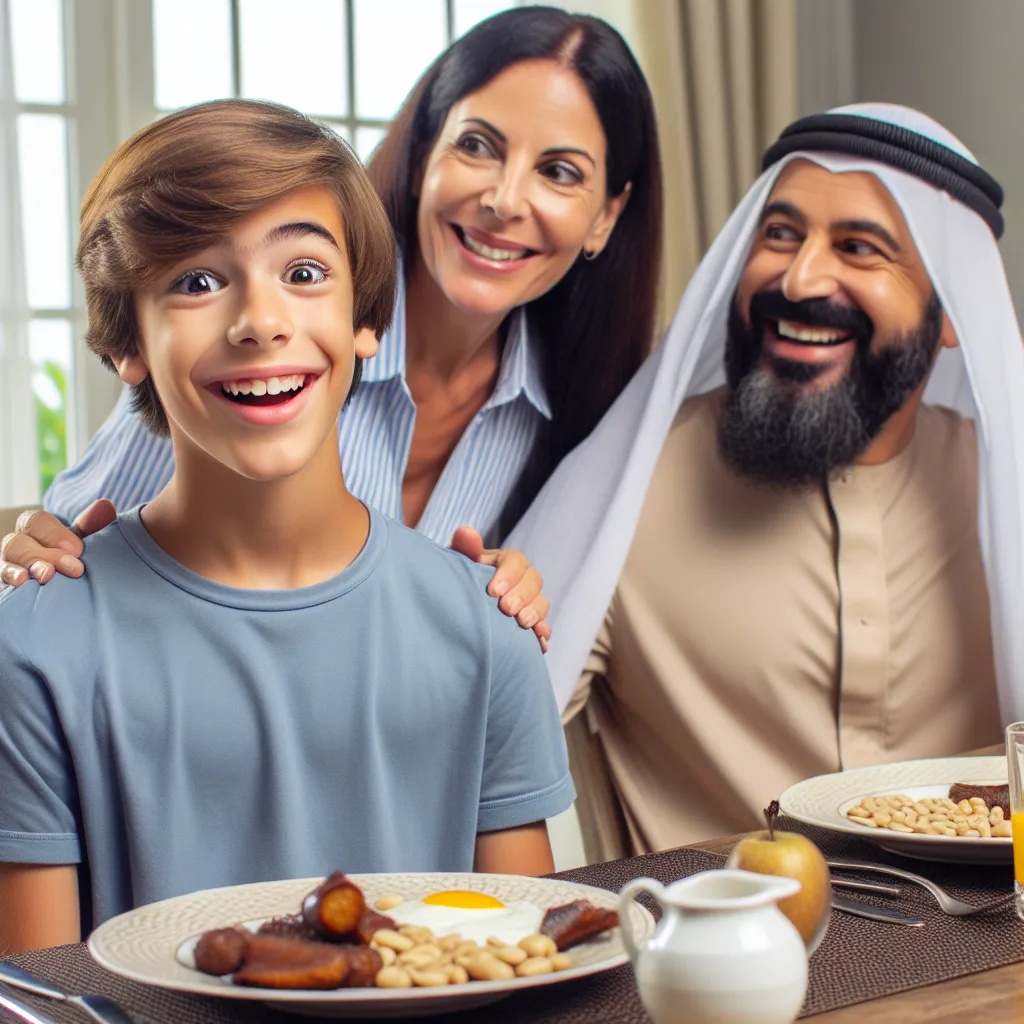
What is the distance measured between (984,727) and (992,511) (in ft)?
1.18

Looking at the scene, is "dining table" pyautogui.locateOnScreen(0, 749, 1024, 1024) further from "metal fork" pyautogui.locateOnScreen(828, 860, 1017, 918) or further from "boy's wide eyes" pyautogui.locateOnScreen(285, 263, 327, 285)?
"boy's wide eyes" pyautogui.locateOnScreen(285, 263, 327, 285)

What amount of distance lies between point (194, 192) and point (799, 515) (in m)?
1.19

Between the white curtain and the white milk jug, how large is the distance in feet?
9.51

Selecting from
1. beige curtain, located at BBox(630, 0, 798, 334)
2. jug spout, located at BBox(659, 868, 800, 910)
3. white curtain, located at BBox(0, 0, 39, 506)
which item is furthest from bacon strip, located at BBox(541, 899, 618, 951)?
beige curtain, located at BBox(630, 0, 798, 334)

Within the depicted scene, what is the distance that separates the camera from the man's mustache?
2086 mm

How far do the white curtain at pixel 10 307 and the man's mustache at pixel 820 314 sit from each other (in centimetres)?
198

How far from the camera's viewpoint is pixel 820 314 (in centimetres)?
209

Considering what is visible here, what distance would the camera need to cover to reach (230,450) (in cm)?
137

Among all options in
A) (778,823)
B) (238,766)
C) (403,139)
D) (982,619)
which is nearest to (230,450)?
(238,766)

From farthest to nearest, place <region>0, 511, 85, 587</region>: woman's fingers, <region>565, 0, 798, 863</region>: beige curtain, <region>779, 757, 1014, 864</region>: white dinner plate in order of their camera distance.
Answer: <region>565, 0, 798, 863</region>: beige curtain < <region>0, 511, 85, 587</region>: woman's fingers < <region>779, 757, 1014, 864</region>: white dinner plate

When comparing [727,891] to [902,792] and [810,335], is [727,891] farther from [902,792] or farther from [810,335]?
[810,335]

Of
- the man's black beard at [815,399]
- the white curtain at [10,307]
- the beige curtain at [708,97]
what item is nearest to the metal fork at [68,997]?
the man's black beard at [815,399]

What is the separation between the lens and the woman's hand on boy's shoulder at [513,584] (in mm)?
1548

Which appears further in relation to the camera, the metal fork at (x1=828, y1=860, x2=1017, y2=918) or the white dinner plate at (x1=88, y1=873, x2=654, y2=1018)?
the metal fork at (x1=828, y1=860, x2=1017, y2=918)
